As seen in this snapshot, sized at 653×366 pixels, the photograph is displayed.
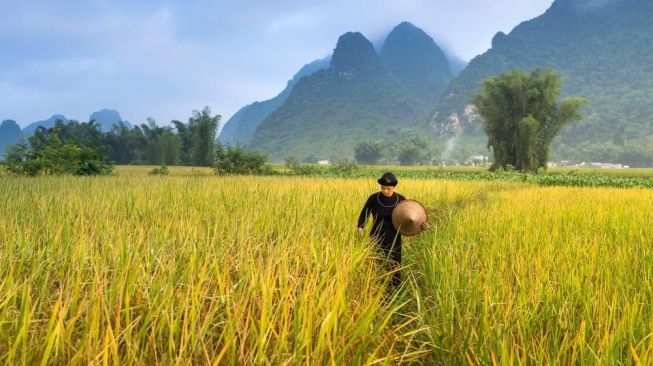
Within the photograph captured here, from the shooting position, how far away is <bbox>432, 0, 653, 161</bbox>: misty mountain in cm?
11175

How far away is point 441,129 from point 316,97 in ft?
219

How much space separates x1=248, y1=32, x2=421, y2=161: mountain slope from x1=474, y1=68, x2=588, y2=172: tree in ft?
319

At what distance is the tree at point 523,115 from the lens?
37.0m

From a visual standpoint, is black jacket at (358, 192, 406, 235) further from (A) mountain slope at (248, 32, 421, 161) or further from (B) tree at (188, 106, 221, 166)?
(A) mountain slope at (248, 32, 421, 161)

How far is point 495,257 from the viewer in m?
3.97

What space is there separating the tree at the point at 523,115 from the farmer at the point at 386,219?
36807 mm

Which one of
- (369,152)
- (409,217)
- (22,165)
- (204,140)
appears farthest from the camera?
(369,152)

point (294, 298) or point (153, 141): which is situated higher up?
point (153, 141)

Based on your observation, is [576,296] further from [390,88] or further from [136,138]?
[390,88]

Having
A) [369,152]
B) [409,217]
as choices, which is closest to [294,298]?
[409,217]

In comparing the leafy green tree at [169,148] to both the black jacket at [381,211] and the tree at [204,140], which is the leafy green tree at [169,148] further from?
the black jacket at [381,211]

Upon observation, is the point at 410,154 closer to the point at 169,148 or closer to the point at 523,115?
the point at 169,148

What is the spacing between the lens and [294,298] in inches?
81.8

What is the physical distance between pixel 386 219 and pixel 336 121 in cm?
Answer: 16530
